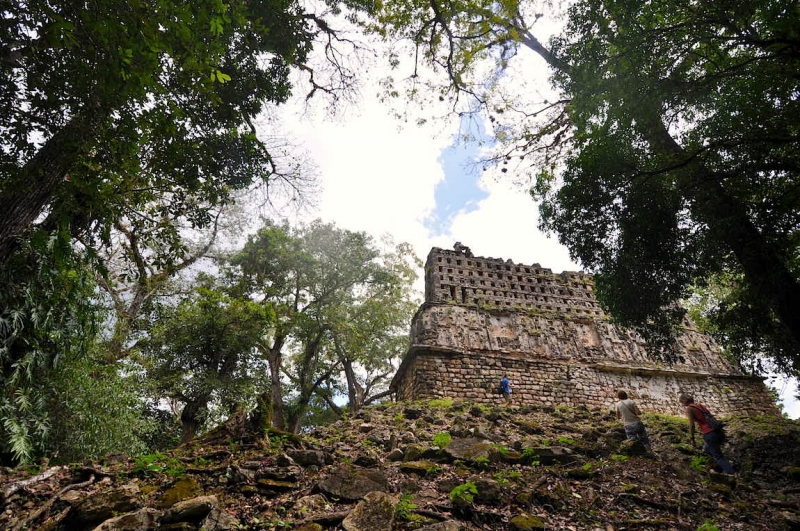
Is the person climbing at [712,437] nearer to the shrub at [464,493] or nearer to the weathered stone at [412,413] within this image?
the shrub at [464,493]

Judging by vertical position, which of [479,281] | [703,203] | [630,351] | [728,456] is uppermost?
[479,281]

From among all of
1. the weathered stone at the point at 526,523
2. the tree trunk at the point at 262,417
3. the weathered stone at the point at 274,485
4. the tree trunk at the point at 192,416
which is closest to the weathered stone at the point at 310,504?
the weathered stone at the point at 274,485

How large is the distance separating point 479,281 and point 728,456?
7.72 metres

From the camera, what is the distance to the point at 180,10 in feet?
12.0

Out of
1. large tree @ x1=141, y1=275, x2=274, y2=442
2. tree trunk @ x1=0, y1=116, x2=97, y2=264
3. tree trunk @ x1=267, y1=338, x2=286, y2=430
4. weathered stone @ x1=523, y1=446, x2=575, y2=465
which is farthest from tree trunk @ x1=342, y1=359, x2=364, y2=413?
tree trunk @ x1=0, y1=116, x2=97, y2=264

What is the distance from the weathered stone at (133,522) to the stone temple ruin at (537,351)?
7422mm

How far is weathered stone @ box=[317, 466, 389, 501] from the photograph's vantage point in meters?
4.20

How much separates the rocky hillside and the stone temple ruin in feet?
14.0

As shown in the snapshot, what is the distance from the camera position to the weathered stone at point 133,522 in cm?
320

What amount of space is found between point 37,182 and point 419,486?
5.74 metres

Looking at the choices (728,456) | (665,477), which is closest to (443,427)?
(665,477)

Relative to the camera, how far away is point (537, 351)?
38.8 feet

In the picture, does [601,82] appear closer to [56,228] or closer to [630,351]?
[56,228]

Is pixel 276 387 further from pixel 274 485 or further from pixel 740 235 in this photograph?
pixel 740 235
